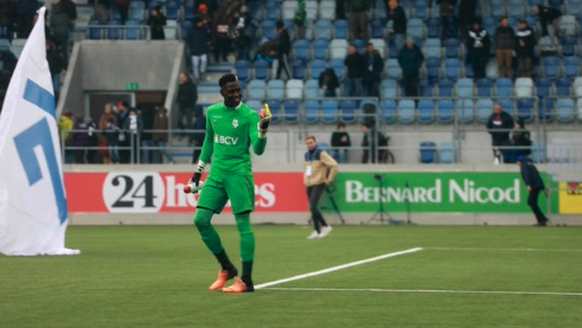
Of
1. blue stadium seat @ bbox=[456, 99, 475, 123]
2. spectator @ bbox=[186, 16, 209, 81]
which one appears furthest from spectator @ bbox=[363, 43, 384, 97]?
spectator @ bbox=[186, 16, 209, 81]

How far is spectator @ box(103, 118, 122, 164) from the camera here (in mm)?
35344

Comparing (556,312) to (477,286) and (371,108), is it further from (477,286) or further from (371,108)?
(371,108)

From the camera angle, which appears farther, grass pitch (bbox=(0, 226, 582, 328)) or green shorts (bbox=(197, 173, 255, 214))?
green shorts (bbox=(197, 173, 255, 214))

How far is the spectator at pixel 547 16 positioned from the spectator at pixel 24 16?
1538 centimetres

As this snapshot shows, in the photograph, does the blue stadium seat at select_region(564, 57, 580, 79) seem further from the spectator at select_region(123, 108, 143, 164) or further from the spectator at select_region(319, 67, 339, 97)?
the spectator at select_region(123, 108, 143, 164)

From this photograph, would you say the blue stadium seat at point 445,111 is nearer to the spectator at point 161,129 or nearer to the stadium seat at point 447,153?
the stadium seat at point 447,153

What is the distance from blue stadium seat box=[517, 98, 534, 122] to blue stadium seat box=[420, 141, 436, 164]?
251 centimetres

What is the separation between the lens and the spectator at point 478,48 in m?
37.9

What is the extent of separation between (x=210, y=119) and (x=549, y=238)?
1347cm

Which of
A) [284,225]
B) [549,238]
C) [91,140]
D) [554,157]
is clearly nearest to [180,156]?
[91,140]

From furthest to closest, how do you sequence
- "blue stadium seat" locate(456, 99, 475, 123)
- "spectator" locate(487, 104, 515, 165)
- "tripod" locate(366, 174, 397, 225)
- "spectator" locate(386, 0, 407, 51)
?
"spectator" locate(386, 0, 407, 51)
"blue stadium seat" locate(456, 99, 475, 123)
"spectator" locate(487, 104, 515, 165)
"tripod" locate(366, 174, 397, 225)

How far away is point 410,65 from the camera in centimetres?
3741

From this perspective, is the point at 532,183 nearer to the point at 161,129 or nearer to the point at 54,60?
the point at 161,129

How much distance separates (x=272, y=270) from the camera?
1712 centimetres
